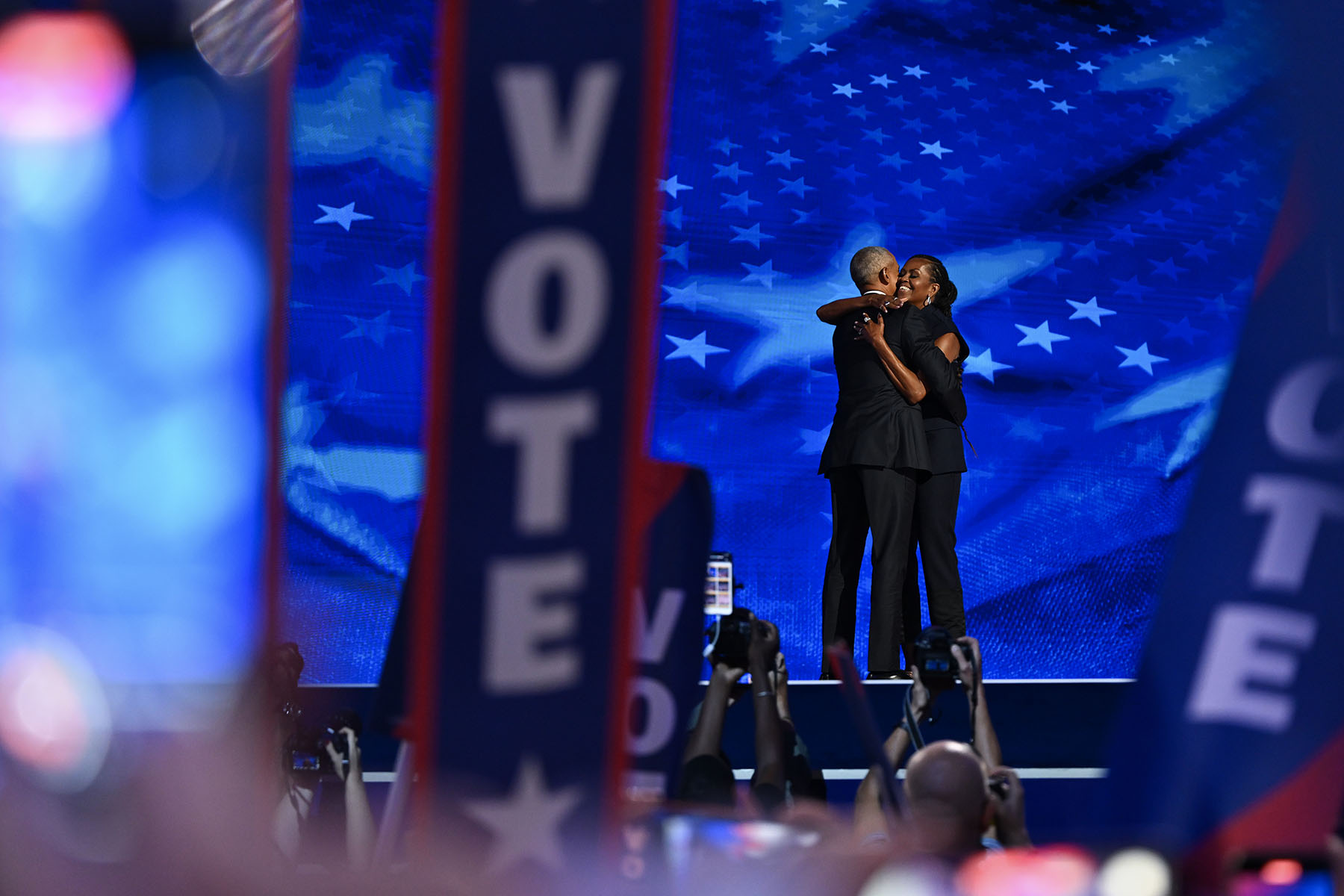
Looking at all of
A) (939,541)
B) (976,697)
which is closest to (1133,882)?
(976,697)

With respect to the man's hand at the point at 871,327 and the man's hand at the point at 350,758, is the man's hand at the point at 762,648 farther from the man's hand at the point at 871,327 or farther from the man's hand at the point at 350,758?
the man's hand at the point at 871,327

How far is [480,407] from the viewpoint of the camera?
0.94 metres

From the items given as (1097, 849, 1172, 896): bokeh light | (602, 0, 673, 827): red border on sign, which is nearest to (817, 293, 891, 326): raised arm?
→ (1097, 849, 1172, 896): bokeh light

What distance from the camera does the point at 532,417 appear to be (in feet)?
3.08

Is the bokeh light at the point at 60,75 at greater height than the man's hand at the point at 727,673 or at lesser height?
greater

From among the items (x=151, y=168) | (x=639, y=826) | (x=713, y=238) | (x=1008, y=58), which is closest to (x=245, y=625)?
(x=151, y=168)

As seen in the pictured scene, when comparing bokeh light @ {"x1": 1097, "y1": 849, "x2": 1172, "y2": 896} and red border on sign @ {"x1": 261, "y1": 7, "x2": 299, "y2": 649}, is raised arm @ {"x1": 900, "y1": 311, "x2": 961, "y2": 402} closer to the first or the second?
bokeh light @ {"x1": 1097, "y1": 849, "x2": 1172, "y2": 896}

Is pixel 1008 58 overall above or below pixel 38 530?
above

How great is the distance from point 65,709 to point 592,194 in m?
0.48

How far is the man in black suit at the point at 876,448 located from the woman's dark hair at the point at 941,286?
0.23m

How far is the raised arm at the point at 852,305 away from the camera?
170 inches

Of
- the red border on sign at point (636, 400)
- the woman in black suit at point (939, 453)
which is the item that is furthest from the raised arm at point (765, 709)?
the woman in black suit at point (939, 453)

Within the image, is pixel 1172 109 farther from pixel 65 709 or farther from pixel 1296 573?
pixel 65 709

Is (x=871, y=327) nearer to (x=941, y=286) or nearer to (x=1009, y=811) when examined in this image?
(x=941, y=286)
